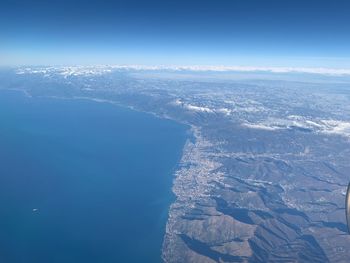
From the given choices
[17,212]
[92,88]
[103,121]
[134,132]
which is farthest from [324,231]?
[92,88]

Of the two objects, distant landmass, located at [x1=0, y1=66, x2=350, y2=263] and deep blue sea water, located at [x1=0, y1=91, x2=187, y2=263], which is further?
distant landmass, located at [x1=0, y1=66, x2=350, y2=263]

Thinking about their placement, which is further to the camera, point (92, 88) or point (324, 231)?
point (92, 88)

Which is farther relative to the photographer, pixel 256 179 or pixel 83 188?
pixel 256 179

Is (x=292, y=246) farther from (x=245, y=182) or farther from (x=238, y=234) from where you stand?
(x=245, y=182)

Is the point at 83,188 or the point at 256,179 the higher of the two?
the point at 83,188
